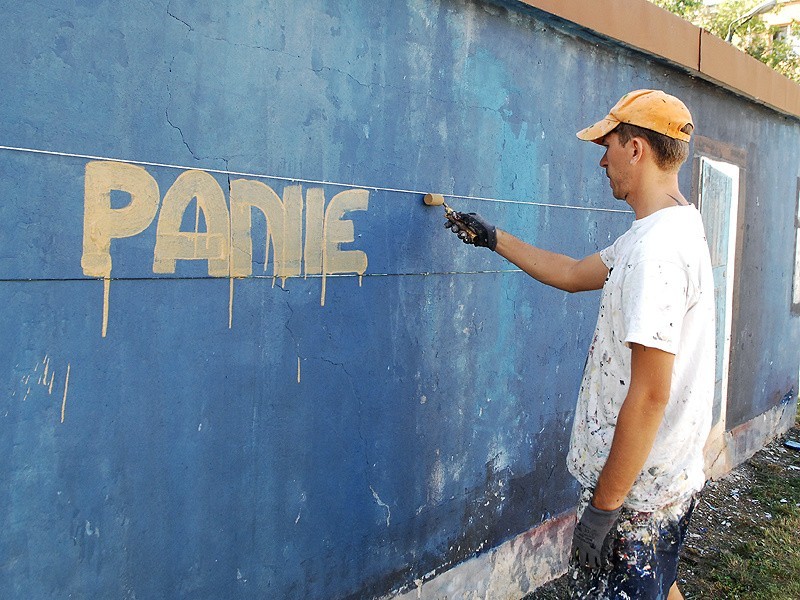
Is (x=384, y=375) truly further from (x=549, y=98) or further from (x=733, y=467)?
(x=733, y=467)

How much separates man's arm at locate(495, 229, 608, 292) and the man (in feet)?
1.14

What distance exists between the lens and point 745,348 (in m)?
6.16

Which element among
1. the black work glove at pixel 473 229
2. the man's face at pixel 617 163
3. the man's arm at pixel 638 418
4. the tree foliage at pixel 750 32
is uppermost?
the tree foliage at pixel 750 32

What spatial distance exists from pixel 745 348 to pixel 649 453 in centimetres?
459

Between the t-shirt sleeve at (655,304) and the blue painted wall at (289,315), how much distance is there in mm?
1091

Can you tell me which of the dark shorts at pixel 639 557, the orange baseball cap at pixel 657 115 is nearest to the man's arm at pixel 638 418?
the dark shorts at pixel 639 557

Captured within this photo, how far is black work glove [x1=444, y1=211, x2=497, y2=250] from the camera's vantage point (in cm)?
290

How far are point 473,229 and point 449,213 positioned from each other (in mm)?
121

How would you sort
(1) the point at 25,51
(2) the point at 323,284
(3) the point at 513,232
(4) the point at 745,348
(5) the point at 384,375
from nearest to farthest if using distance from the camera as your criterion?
(1) the point at 25,51 → (2) the point at 323,284 → (5) the point at 384,375 → (3) the point at 513,232 → (4) the point at 745,348

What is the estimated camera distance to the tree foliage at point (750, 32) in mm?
13125

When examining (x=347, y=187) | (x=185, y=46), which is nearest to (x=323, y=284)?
(x=347, y=187)

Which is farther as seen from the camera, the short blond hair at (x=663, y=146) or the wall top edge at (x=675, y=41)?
the wall top edge at (x=675, y=41)

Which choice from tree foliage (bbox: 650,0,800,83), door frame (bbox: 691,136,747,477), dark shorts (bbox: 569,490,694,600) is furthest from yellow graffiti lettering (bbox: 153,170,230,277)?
tree foliage (bbox: 650,0,800,83)

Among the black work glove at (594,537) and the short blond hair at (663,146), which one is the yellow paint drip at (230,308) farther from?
the short blond hair at (663,146)
